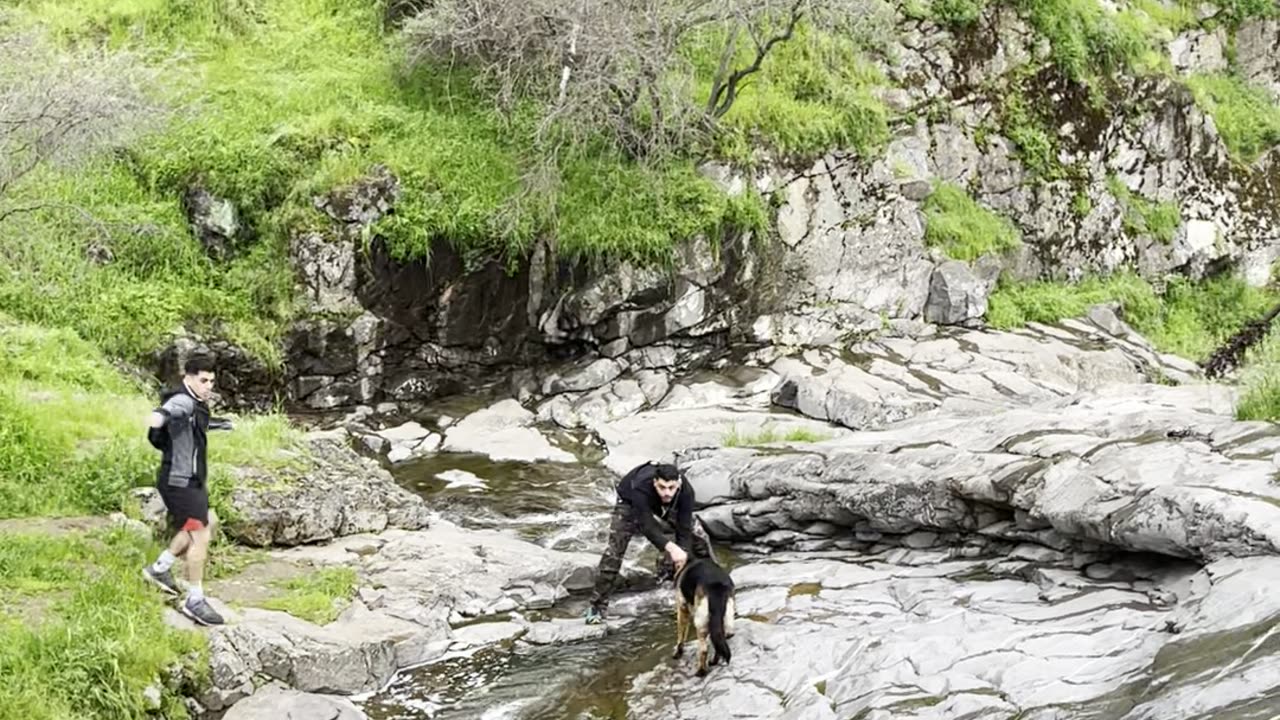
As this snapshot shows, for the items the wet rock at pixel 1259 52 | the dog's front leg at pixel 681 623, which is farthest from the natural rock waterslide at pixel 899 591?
the wet rock at pixel 1259 52

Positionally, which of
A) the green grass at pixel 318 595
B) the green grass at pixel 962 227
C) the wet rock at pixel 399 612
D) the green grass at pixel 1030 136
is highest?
the green grass at pixel 1030 136

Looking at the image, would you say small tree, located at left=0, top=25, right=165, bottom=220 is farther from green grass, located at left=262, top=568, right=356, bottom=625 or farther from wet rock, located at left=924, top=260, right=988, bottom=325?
wet rock, located at left=924, top=260, right=988, bottom=325

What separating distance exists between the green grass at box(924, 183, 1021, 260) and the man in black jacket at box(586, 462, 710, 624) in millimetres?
11144

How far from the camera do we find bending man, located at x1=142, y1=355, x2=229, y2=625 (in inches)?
288

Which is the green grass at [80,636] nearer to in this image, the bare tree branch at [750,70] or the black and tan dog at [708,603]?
the black and tan dog at [708,603]

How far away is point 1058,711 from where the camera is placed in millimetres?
5637

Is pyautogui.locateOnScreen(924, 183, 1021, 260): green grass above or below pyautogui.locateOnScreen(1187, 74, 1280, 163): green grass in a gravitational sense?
below

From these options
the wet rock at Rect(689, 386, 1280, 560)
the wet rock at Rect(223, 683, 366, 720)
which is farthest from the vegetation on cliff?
the wet rock at Rect(223, 683, 366, 720)

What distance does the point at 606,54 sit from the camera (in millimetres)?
16094

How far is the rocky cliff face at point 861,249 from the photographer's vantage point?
52.5 feet

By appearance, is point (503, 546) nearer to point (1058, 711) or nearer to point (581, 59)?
point (1058, 711)

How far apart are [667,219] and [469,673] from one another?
9.96 m

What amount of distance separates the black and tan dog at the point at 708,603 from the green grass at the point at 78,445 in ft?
14.2

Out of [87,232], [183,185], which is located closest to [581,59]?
[183,185]
